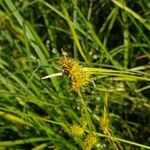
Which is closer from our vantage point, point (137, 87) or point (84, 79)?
point (84, 79)

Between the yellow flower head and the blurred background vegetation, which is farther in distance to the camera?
the blurred background vegetation

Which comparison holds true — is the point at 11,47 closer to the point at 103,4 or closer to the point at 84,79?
the point at 103,4

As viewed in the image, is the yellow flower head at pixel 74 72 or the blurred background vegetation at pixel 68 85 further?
the blurred background vegetation at pixel 68 85

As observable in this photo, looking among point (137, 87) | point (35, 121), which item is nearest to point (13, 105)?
point (35, 121)

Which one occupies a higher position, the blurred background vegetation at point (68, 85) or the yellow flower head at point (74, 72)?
the yellow flower head at point (74, 72)

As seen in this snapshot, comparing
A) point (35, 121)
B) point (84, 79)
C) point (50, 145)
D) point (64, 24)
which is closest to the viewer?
point (84, 79)

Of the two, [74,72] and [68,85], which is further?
[68,85]

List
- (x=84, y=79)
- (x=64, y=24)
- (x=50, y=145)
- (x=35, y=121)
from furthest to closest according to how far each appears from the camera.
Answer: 1. (x=64, y=24)
2. (x=50, y=145)
3. (x=35, y=121)
4. (x=84, y=79)

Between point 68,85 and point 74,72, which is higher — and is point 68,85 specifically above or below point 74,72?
below

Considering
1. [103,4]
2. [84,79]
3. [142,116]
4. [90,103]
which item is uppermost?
[84,79]

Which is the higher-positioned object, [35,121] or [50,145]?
[35,121]

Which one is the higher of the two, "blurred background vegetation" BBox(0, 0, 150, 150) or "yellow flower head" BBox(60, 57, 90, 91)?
"yellow flower head" BBox(60, 57, 90, 91)
